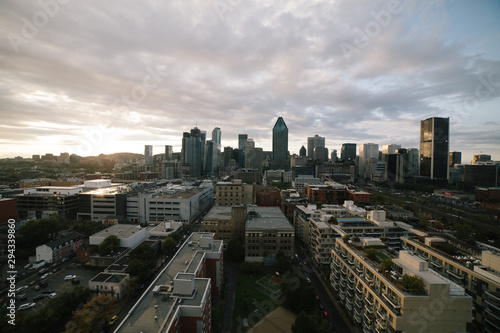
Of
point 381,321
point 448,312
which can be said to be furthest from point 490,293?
point 381,321

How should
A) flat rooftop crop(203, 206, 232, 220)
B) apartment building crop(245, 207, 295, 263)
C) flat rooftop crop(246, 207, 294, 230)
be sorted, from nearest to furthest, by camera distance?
apartment building crop(245, 207, 295, 263)
flat rooftop crop(246, 207, 294, 230)
flat rooftop crop(203, 206, 232, 220)

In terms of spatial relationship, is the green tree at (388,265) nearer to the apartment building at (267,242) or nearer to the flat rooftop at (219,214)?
the apartment building at (267,242)

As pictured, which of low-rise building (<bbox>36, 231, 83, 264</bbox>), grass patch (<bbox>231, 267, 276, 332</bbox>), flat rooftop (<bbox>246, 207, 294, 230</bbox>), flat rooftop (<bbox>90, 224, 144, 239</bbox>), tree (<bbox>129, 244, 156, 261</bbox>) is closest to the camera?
grass patch (<bbox>231, 267, 276, 332</bbox>)

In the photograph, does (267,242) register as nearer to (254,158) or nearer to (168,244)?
(168,244)

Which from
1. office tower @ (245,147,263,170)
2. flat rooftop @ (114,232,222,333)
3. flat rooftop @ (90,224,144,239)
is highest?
office tower @ (245,147,263,170)

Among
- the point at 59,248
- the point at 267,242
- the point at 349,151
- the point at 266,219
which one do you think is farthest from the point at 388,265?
the point at 349,151

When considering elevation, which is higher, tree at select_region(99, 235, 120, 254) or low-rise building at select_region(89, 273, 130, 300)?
tree at select_region(99, 235, 120, 254)

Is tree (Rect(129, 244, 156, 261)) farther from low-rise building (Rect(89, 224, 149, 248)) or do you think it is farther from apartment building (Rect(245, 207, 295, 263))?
apartment building (Rect(245, 207, 295, 263))

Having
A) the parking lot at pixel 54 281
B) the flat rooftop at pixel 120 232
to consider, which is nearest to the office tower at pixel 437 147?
the flat rooftop at pixel 120 232

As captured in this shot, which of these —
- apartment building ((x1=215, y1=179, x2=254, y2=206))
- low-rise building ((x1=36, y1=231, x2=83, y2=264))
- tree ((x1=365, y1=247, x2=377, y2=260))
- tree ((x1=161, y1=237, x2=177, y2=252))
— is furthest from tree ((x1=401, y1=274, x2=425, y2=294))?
apartment building ((x1=215, y1=179, x2=254, y2=206))
